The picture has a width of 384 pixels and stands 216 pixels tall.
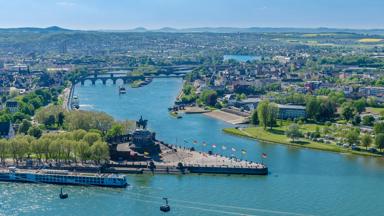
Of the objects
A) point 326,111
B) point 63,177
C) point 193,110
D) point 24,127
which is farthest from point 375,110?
point 63,177

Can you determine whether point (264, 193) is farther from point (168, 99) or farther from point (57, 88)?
point (57, 88)

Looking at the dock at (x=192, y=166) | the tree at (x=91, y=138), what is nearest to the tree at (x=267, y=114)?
the dock at (x=192, y=166)

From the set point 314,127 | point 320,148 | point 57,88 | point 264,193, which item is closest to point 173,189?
point 264,193

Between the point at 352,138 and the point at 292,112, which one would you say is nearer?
the point at 352,138

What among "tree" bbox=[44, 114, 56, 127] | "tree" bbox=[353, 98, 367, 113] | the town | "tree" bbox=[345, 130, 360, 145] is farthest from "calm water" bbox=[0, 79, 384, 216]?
"tree" bbox=[353, 98, 367, 113]

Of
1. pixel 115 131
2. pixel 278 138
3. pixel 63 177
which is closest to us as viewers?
pixel 63 177

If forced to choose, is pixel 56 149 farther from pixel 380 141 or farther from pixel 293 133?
pixel 380 141

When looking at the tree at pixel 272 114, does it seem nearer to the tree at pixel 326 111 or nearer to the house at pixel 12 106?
the tree at pixel 326 111
